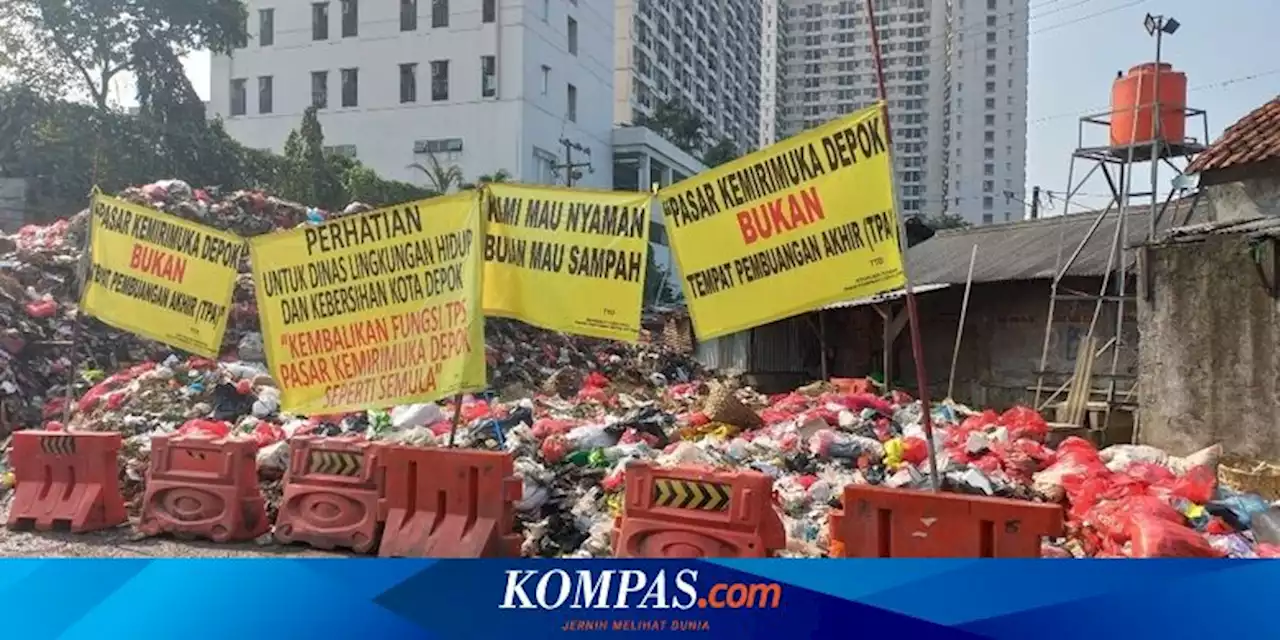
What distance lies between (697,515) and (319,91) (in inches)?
1731

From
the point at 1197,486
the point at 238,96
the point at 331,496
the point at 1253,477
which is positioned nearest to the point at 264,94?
the point at 238,96

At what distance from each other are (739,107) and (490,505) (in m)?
101

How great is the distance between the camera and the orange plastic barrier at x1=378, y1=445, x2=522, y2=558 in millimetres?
6031

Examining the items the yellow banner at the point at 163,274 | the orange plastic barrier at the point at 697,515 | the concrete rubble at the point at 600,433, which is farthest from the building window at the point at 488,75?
the orange plastic barrier at the point at 697,515

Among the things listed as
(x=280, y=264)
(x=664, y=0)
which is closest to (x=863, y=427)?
(x=280, y=264)

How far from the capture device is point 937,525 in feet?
15.7

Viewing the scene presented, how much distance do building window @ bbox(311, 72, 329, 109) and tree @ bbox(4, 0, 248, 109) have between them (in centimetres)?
1001

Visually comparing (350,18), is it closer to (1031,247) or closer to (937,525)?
(1031,247)

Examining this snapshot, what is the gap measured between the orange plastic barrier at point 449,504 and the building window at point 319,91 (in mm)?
41984

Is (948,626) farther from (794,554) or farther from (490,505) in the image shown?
(490,505)

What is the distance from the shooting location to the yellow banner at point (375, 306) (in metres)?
6.01

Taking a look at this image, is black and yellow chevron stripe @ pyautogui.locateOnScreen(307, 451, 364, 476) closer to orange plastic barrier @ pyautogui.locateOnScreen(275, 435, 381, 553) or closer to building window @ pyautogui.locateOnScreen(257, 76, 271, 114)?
orange plastic barrier @ pyautogui.locateOnScreen(275, 435, 381, 553)

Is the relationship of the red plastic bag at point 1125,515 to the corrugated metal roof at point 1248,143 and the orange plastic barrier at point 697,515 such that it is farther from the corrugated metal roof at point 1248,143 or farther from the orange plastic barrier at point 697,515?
the corrugated metal roof at point 1248,143

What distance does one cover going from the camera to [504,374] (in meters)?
16.9
